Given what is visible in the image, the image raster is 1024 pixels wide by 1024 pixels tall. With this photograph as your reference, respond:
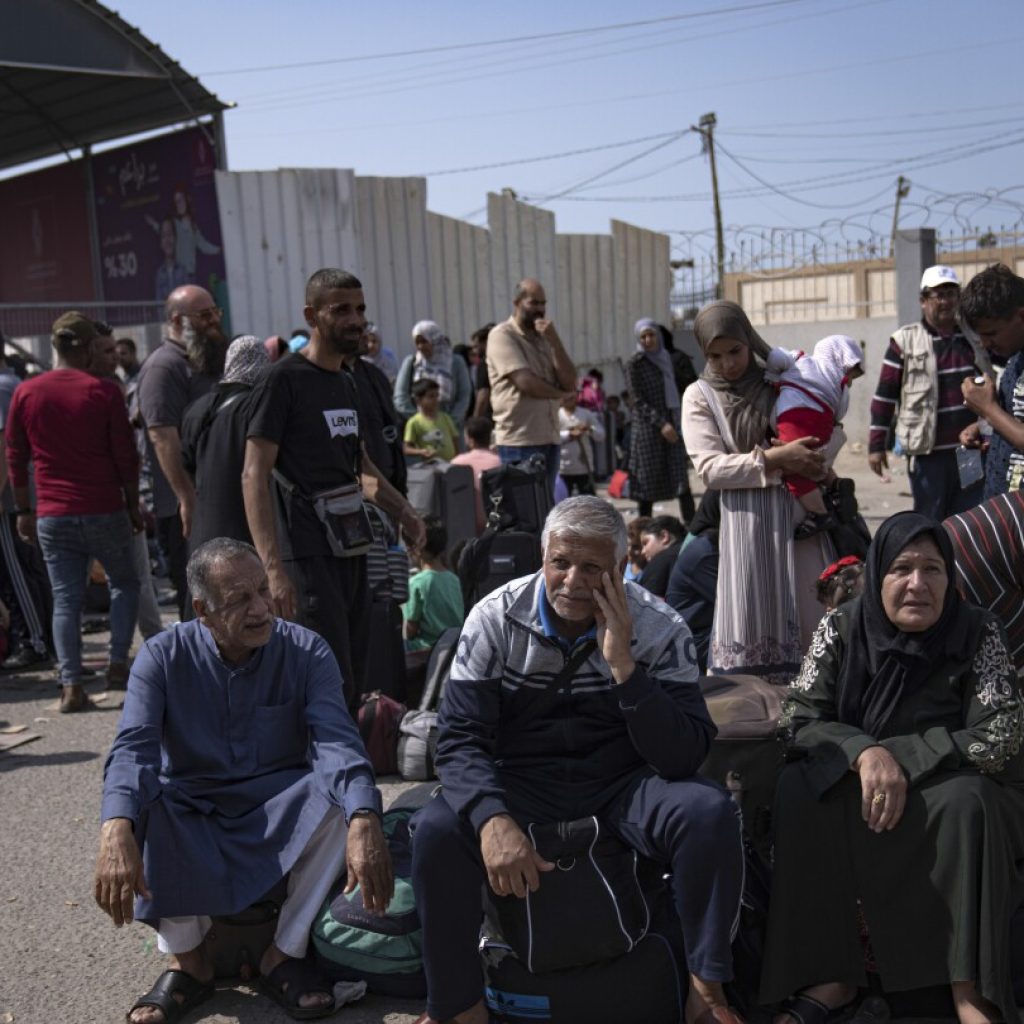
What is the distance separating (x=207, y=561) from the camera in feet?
13.3

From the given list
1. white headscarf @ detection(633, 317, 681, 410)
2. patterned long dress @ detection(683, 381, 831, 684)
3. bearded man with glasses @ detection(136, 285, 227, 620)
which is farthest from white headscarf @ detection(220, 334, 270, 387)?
white headscarf @ detection(633, 317, 681, 410)

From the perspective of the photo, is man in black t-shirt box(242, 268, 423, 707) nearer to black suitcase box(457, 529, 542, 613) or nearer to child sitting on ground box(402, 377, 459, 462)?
black suitcase box(457, 529, 542, 613)

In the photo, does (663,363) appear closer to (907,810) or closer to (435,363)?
(435,363)

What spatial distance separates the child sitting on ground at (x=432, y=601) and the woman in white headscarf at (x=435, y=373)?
3.99 meters

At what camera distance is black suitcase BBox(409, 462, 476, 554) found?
875 centimetres

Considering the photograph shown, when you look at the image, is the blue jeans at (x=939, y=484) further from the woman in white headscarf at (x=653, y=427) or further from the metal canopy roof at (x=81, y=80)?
the metal canopy roof at (x=81, y=80)

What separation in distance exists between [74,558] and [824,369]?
4156 mm

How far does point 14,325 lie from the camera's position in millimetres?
15234

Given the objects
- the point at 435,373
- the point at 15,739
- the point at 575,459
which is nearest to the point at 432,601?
the point at 15,739

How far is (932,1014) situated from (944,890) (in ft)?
1.27

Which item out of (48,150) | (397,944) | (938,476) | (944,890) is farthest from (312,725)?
(48,150)

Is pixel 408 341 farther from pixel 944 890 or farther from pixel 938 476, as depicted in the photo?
pixel 944 890

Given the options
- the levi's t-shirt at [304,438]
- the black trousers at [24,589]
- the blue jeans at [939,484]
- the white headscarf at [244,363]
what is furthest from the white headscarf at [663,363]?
the levi's t-shirt at [304,438]

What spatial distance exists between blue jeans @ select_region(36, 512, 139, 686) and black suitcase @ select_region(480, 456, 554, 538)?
6.49 feet
